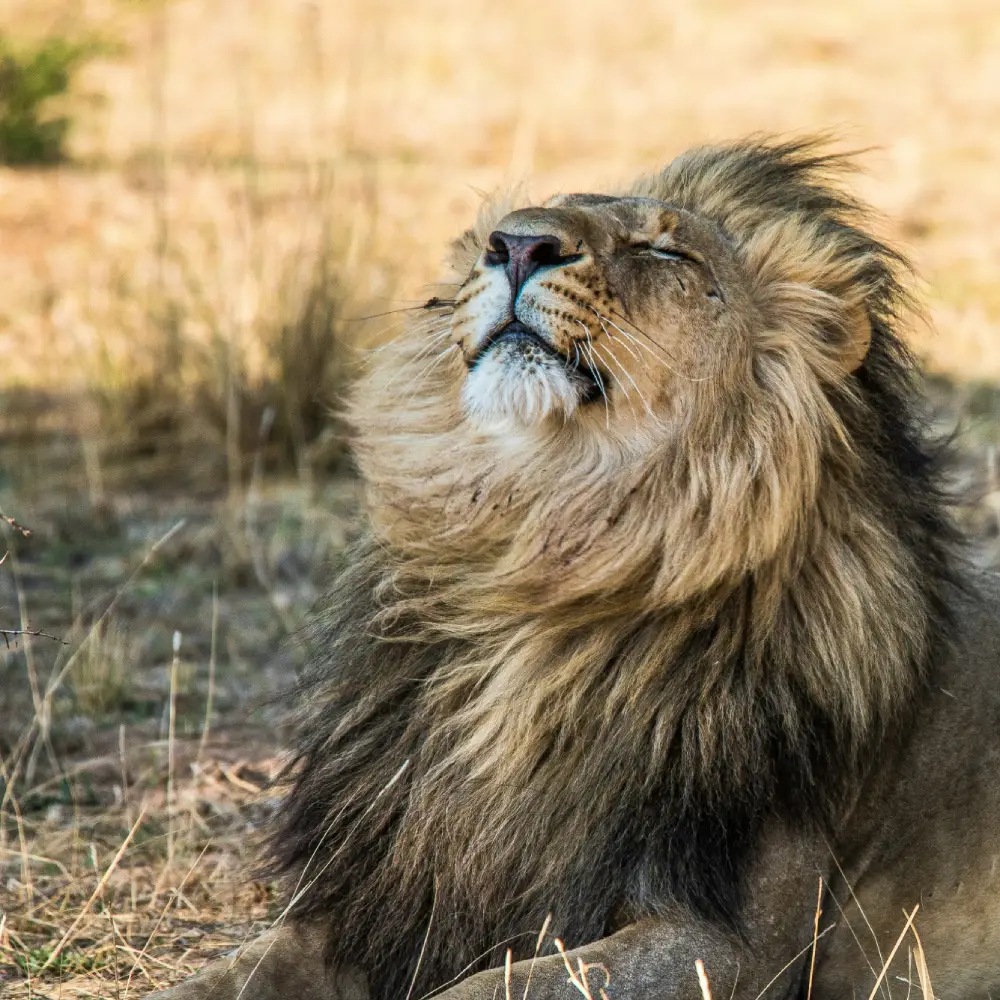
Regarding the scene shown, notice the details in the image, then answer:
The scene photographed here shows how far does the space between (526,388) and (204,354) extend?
14.0 feet

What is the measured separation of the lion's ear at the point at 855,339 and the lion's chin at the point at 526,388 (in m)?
0.55

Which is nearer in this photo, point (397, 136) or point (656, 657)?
point (656, 657)

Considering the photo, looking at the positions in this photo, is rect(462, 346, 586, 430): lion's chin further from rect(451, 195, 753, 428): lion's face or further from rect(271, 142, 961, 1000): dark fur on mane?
rect(271, 142, 961, 1000): dark fur on mane

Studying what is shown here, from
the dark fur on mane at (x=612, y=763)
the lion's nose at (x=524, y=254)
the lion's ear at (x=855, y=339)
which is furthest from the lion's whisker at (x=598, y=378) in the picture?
the lion's ear at (x=855, y=339)

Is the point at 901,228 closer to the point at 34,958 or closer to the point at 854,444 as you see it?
the point at 854,444

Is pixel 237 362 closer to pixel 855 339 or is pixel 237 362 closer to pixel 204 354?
pixel 204 354

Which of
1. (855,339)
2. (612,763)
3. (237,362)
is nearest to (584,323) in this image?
(855,339)

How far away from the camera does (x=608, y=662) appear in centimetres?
340

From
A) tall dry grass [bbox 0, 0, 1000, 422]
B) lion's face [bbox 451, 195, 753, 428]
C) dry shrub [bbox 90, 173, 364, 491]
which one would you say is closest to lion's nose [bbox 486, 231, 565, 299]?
lion's face [bbox 451, 195, 753, 428]

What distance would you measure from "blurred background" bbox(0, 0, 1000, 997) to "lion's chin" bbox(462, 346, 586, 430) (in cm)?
94

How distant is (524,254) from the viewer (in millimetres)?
3342

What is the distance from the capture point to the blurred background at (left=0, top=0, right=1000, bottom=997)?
14.1 feet

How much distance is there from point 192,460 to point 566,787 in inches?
174

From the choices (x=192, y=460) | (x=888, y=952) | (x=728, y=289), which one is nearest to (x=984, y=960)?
(x=888, y=952)
